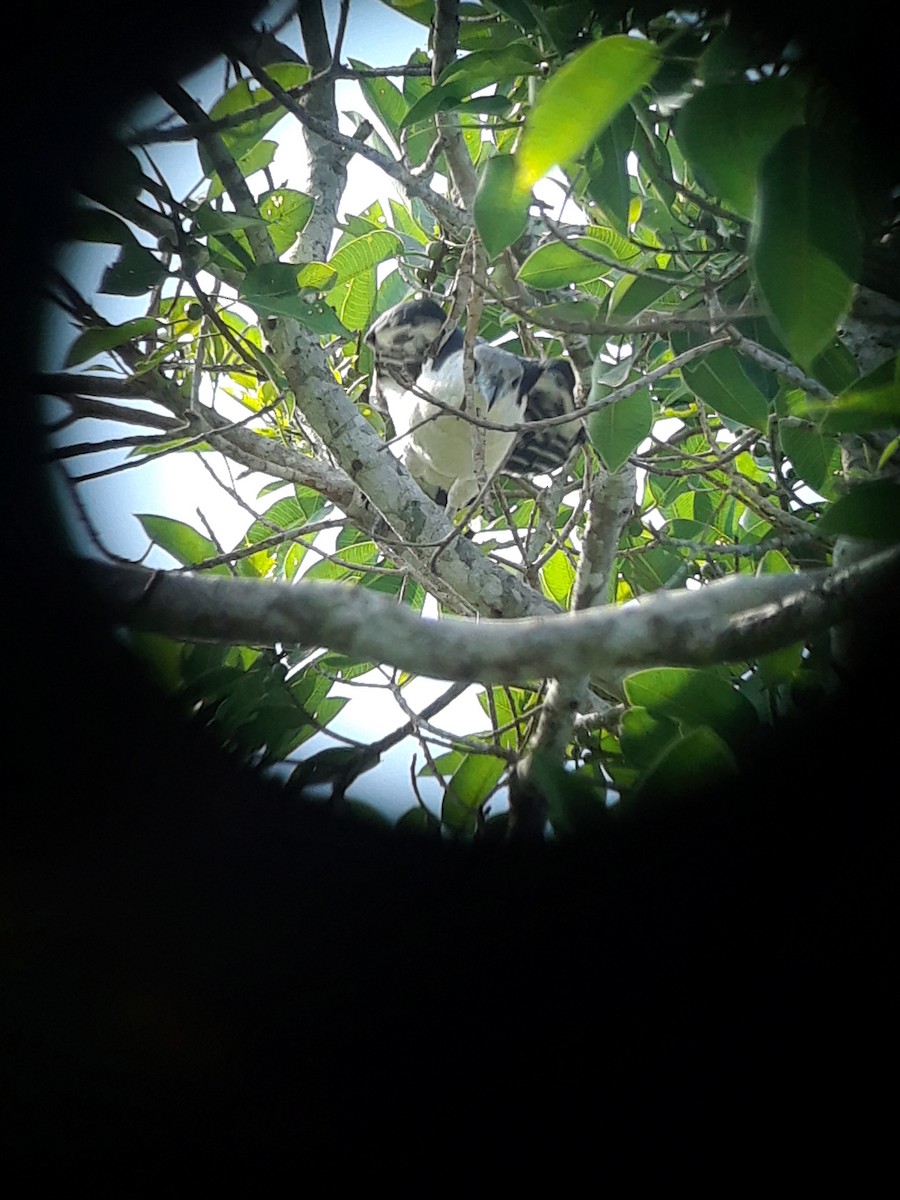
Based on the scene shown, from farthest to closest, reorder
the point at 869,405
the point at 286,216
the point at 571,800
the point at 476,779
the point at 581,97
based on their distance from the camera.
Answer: the point at 286,216 < the point at 476,779 < the point at 571,800 < the point at 869,405 < the point at 581,97

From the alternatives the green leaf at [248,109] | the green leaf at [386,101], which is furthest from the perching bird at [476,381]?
→ the green leaf at [248,109]

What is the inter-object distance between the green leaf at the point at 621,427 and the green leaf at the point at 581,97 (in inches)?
26.9

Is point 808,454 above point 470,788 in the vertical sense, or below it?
above

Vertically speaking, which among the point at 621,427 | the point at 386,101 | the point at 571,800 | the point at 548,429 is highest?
the point at 386,101

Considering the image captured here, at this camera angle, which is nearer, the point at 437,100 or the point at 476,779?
the point at 437,100

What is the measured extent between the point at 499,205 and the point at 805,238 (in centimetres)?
40

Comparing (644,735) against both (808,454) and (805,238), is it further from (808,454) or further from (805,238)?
(808,454)

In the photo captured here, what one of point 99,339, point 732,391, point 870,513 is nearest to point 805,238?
point 870,513

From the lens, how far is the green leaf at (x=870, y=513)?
A: 27.0 inches

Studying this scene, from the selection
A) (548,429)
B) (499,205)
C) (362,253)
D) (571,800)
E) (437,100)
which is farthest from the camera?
(548,429)

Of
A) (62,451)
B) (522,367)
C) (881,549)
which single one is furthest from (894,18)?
(522,367)

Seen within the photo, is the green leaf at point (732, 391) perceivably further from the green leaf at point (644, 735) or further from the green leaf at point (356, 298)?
the green leaf at point (356, 298)

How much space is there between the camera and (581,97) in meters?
0.58

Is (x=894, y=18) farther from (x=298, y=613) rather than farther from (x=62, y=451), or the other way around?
(x=62, y=451)
